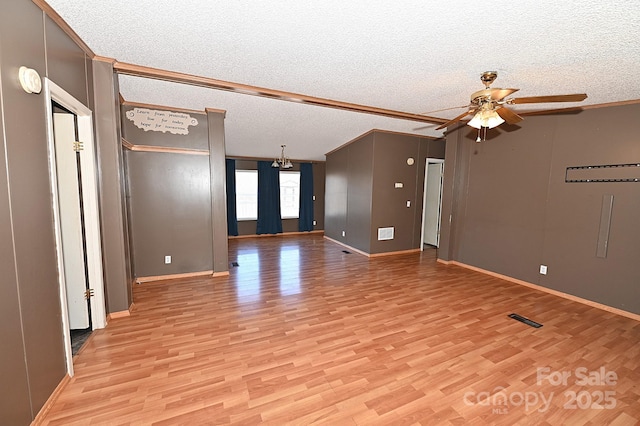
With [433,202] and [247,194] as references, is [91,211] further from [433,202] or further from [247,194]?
[433,202]

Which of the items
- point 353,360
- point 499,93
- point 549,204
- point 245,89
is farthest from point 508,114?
point 245,89

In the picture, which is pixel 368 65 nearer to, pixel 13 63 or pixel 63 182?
pixel 13 63

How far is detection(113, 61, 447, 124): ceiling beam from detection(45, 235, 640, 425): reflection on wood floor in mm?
2635

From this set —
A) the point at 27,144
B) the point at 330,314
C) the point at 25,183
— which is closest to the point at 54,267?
the point at 25,183

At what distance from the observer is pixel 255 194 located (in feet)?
25.6

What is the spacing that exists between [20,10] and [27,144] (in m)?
0.80

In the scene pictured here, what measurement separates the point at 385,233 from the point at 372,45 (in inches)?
157

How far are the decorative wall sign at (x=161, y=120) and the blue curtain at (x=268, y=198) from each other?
12.5 feet

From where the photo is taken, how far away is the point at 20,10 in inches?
59.4

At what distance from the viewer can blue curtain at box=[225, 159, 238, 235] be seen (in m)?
7.30

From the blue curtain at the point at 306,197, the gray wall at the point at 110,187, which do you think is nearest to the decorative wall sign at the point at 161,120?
the gray wall at the point at 110,187

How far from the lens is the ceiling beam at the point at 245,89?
2.66 m

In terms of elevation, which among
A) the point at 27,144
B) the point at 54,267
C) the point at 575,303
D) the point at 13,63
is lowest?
the point at 575,303

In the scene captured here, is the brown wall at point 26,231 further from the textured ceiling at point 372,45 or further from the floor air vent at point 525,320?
the floor air vent at point 525,320
